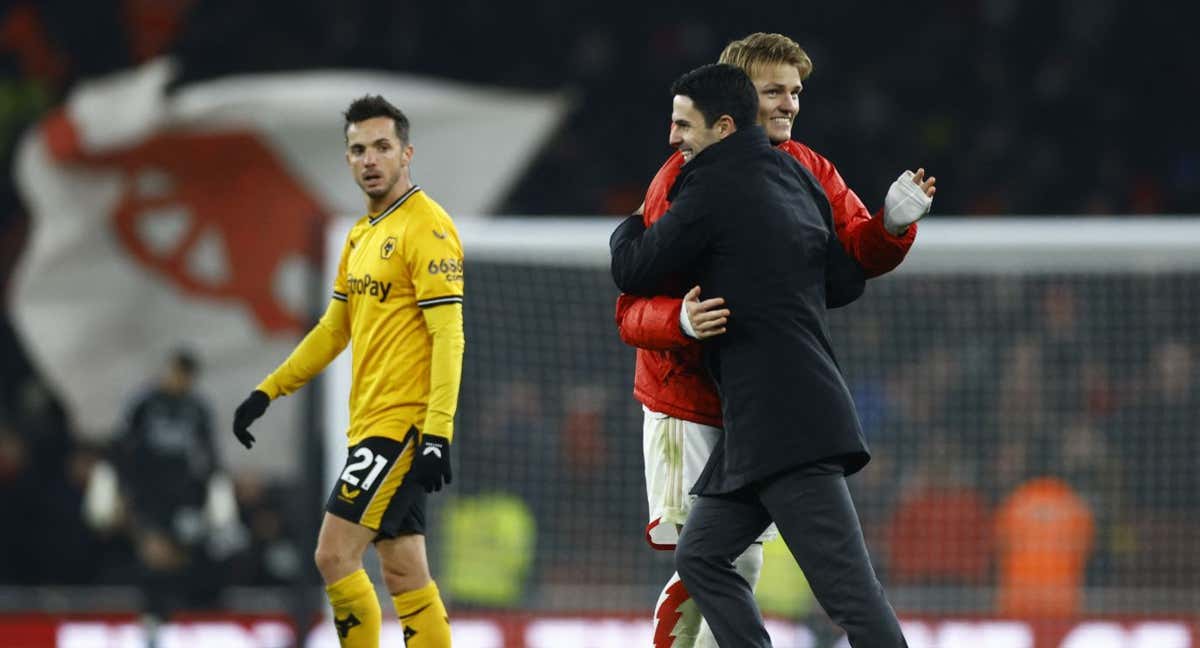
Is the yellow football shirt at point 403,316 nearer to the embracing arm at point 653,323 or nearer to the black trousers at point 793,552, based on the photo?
the embracing arm at point 653,323

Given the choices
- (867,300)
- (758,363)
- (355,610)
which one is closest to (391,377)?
(355,610)

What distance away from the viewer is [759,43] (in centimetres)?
493

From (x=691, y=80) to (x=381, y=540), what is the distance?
1544mm

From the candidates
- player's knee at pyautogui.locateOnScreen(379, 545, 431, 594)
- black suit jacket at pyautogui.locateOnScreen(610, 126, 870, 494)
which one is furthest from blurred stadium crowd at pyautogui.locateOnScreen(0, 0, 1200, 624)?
black suit jacket at pyautogui.locateOnScreen(610, 126, 870, 494)

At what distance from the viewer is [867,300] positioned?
9844mm

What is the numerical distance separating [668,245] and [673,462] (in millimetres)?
710

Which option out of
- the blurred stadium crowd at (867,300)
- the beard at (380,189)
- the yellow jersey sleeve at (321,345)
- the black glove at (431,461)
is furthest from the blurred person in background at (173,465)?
the black glove at (431,461)

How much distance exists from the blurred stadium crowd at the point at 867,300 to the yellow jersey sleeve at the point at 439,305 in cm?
309

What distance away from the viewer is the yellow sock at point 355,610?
16.9 feet

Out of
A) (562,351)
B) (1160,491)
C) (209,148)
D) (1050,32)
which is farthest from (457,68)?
(1160,491)

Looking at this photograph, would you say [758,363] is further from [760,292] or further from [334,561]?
[334,561]

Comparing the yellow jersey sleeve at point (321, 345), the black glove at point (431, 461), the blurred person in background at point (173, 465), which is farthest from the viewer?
the blurred person in background at point (173, 465)

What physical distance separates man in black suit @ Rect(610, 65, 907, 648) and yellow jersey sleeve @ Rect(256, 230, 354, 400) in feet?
3.56

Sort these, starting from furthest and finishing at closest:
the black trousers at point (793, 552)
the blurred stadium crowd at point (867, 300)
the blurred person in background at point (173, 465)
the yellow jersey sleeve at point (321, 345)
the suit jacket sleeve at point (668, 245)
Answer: the blurred person in background at point (173, 465), the blurred stadium crowd at point (867, 300), the yellow jersey sleeve at point (321, 345), the suit jacket sleeve at point (668, 245), the black trousers at point (793, 552)
